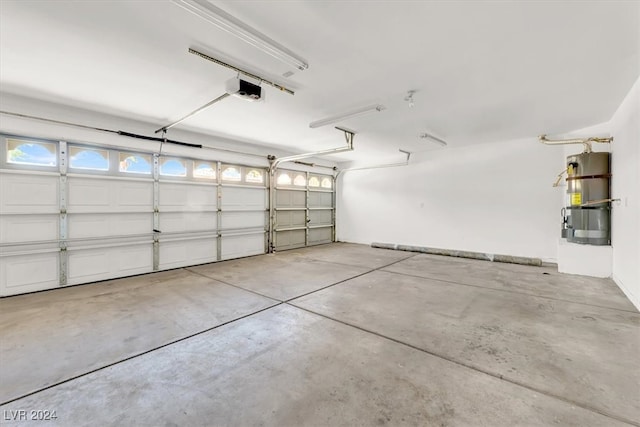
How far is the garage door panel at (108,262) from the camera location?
13.5 feet

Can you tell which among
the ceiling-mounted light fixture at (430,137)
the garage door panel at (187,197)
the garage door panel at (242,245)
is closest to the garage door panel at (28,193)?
the garage door panel at (187,197)

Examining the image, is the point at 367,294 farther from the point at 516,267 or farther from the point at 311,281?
the point at 516,267

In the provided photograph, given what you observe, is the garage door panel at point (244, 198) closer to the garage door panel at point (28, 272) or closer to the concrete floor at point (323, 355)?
the concrete floor at point (323, 355)

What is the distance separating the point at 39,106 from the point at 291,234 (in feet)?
17.9

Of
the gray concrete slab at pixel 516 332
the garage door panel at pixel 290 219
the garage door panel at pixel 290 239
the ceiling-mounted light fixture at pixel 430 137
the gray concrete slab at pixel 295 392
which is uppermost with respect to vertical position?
the ceiling-mounted light fixture at pixel 430 137

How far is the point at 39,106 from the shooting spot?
3.72 metres

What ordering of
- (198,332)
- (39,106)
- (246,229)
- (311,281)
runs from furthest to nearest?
(246,229), (311,281), (39,106), (198,332)

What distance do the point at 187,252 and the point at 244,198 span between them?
178 cm

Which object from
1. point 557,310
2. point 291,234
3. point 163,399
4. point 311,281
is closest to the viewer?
point 163,399

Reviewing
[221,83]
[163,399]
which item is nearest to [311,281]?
[163,399]

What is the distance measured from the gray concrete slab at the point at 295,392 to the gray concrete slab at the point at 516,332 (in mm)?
214

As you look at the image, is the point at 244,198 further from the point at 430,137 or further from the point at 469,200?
the point at 469,200

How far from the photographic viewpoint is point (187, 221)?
5414 millimetres

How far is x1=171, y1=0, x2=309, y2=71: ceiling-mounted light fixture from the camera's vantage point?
1785 millimetres
